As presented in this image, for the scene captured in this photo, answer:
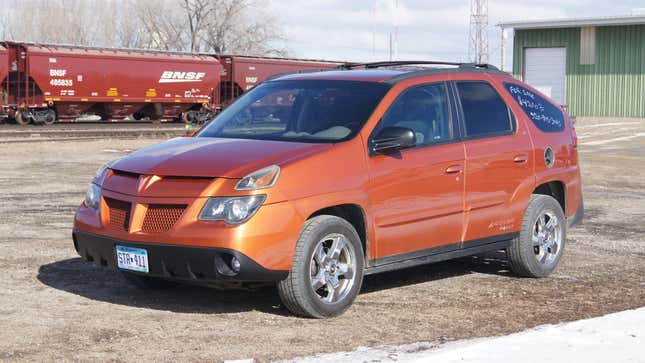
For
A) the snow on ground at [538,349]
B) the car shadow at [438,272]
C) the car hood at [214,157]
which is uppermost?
the car hood at [214,157]

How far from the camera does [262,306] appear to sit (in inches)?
282

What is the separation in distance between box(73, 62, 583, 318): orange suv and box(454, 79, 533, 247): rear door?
14 mm

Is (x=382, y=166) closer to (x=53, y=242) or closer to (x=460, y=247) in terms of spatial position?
(x=460, y=247)

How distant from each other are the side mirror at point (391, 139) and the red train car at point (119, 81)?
33.3 meters

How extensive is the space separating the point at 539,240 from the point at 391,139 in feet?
7.03

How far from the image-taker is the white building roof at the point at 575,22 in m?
47.9

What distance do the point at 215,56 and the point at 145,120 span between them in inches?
189

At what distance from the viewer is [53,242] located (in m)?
9.91

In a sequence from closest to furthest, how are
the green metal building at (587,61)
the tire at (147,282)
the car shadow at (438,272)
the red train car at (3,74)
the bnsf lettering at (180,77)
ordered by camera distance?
the tire at (147,282) < the car shadow at (438,272) < the red train car at (3,74) < the bnsf lettering at (180,77) < the green metal building at (587,61)

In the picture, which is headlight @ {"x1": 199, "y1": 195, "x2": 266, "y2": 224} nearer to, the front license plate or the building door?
the front license plate

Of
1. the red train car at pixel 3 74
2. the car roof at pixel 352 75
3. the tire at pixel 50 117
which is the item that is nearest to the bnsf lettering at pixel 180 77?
the tire at pixel 50 117

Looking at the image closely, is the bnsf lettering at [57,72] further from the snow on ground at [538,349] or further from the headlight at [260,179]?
the snow on ground at [538,349]

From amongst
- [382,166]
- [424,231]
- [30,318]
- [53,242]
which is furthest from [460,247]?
[53,242]

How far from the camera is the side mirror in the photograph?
23.0 feet
